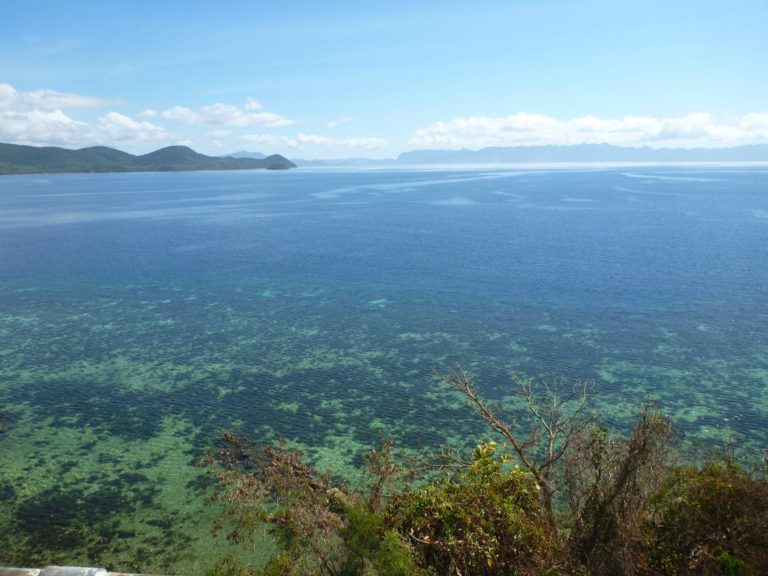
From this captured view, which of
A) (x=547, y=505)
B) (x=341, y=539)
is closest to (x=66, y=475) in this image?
(x=341, y=539)

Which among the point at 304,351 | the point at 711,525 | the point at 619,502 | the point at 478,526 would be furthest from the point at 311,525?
the point at 304,351

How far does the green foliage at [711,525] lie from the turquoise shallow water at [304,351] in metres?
19.5

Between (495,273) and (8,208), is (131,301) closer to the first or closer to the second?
(495,273)

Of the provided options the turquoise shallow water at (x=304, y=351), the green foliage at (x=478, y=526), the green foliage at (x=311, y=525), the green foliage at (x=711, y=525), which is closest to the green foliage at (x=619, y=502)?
the green foliage at (x=711, y=525)

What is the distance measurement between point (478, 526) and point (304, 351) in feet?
124

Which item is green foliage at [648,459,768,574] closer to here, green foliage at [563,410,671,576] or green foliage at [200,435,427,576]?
green foliage at [563,410,671,576]

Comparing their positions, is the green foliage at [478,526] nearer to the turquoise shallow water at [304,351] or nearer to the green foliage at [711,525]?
the green foliage at [711,525]

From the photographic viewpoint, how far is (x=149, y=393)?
45938 millimetres

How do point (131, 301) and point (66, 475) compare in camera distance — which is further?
point (131, 301)

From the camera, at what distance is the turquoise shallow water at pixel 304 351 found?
33.8 m

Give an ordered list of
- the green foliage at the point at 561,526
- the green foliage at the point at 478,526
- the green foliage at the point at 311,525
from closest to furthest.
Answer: the green foliage at the point at 561,526
the green foliage at the point at 478,526
the green foliage at the point at 311,525

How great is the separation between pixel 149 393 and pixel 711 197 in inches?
8073

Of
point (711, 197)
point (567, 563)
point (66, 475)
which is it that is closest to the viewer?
point (567, 563)

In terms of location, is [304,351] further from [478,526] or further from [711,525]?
[711,525]
